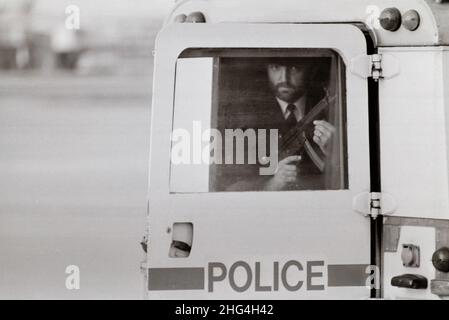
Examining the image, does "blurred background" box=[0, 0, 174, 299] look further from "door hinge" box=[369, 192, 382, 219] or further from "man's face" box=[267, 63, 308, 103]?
"door hinge" box=[369, 192, 382, 219]

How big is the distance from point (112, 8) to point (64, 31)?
203 mm

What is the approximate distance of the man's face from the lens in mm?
2906

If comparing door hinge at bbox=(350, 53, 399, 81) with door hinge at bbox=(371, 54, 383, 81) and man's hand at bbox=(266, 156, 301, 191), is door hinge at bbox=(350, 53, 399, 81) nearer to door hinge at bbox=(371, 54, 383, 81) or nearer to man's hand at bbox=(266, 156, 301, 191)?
door hinge at bbox=(371, 54, 383, 81)

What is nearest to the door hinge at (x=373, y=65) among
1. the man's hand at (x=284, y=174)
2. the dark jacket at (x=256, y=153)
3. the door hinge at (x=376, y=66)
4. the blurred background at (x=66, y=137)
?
the door hinge at (x=376, y=66)

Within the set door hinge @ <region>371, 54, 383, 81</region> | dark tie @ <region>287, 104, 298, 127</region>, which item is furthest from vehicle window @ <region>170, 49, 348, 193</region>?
door hinge @ <region>371, 54, 383, 81</region>

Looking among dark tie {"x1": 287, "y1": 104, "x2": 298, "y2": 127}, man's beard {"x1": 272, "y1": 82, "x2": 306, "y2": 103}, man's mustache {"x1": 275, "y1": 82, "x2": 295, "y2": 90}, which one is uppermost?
man's mustache {"x1": 275, "y1": 82, "x2": 295, "y2": 90}

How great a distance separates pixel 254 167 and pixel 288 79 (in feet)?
1.20

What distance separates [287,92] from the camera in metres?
2.90

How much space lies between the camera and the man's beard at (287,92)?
2.90 metres

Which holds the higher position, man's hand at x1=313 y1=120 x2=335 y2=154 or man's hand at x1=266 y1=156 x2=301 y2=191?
man's hand at x1=313 y1=120 x2=335 y2=154

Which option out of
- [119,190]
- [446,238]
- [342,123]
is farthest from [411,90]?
[119,190]

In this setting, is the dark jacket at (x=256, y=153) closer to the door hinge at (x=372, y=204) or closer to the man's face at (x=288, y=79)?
the man's face at (x=288, y=79)

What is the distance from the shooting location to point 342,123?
115 inches
